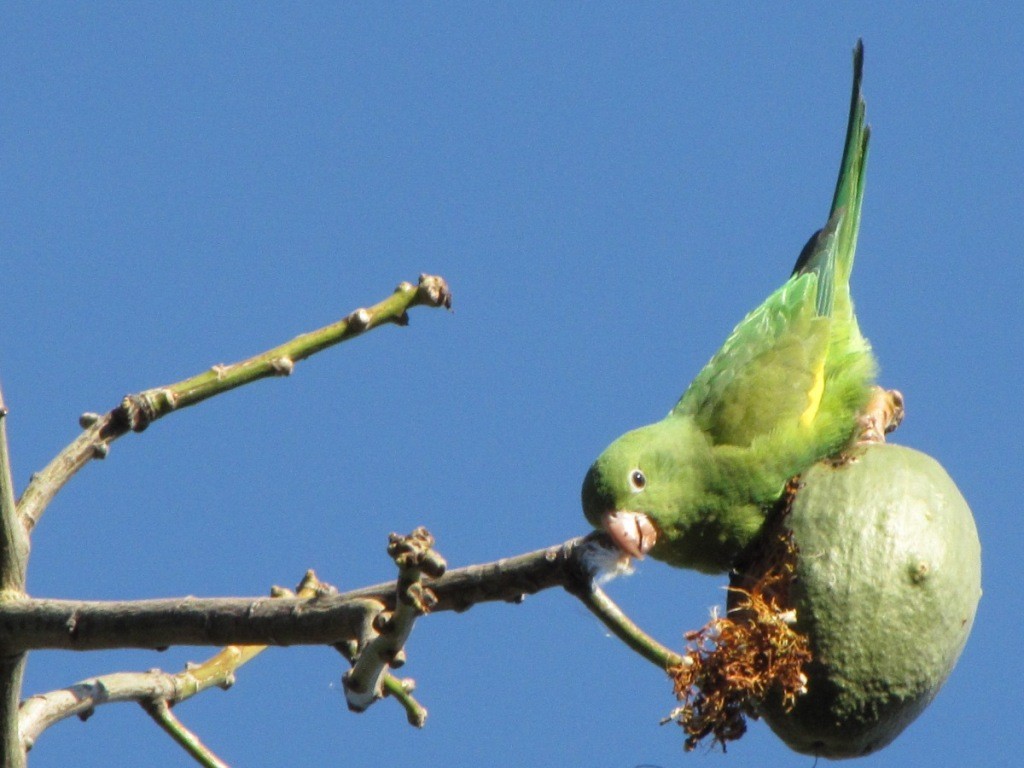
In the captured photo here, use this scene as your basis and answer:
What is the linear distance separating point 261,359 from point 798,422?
238cm

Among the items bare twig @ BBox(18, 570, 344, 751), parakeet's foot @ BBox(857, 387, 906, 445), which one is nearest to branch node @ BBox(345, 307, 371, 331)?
bare twig @ BBox(18, 570, 344, 751)

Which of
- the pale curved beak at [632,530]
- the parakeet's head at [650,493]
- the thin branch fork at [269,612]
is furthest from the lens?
the parakeet's head at [650,493]

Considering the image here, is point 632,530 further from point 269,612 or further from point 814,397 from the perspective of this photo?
point 269,612

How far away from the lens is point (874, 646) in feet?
10.7

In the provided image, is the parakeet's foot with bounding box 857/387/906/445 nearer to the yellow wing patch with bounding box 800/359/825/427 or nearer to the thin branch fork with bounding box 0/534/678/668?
the yellow wing patch with bounding box 800/359/825/427

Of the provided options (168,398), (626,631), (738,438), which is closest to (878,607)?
(626,631)

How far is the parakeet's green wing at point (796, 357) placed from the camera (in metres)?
4.72

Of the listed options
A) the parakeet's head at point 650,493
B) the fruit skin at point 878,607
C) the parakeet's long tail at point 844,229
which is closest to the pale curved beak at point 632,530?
the parakeet's head at point 650,493

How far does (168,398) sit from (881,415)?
2596 millimetres

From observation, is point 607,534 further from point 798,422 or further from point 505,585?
point 798,422

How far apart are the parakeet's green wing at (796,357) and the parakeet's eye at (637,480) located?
0.52m

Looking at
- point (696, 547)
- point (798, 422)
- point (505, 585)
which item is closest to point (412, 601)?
point (505, 585)

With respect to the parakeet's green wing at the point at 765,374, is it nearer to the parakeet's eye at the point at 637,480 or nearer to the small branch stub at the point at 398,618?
the parakeet's eye at the point at 637,480

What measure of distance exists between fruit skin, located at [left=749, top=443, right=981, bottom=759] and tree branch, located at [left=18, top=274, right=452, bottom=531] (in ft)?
4.51
